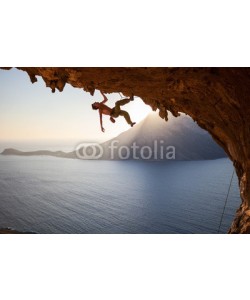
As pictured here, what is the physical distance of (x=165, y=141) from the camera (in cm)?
8469

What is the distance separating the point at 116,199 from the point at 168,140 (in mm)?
33322

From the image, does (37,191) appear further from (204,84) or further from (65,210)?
(204,84)

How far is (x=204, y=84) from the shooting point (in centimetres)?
588

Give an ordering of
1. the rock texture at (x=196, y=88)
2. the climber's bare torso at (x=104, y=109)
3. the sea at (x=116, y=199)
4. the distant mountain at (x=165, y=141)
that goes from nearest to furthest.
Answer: the rock texture at (x=196, y=88), the climber's bare torso at (x=104, y=109), the sea at (x=116, y=199), the distant mountain at (x=165, y=141)

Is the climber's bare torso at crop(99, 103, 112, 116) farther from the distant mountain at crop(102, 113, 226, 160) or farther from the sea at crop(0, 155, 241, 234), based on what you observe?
the distant mountain at crop(102, 113, 226, 160)

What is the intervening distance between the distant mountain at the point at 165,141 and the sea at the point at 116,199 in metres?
7.39

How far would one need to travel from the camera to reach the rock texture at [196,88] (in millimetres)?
5508

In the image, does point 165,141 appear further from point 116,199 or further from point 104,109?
point 104,109

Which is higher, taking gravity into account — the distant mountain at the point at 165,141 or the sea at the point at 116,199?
the distant mountain at the point at 165,141

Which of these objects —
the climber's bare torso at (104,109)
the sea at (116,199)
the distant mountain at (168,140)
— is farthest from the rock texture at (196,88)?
the distant mountain at (168,140)

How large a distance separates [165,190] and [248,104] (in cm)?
6772

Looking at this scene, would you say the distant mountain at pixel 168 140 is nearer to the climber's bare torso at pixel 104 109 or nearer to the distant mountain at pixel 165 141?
the distant mountain at pixel 165 141
